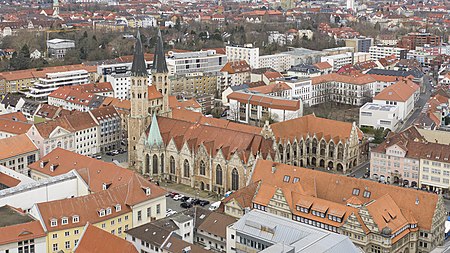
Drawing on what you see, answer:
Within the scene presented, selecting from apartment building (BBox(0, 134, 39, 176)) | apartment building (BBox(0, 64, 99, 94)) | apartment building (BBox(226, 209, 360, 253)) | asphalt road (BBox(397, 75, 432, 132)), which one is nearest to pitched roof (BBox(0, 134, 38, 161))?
apartment building (BBox(0, 134, 39, 176))

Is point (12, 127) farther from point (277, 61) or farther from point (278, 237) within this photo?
point (277, 61)

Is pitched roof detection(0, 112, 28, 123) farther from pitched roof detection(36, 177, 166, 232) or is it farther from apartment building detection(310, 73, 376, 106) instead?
apartment building detection(310, 73, 376, 106)

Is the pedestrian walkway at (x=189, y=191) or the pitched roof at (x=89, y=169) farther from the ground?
the pitched roof at (x=89, y=169)

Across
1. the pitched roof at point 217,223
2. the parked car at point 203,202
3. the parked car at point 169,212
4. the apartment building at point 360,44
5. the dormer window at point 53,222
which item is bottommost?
the parked car at point 203,202

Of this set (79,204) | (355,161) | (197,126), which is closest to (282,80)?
(355,161)

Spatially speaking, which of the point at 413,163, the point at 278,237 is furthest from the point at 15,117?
the point at 413,163

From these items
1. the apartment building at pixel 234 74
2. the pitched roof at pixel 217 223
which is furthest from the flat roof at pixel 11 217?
the apartment building at pixel 234 74

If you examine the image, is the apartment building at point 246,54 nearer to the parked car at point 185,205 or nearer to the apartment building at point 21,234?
the parked car at point 185,205

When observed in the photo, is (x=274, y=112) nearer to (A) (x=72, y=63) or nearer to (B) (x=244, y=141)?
(B) (x=244, y=141)
